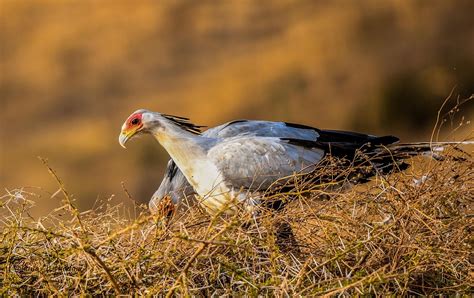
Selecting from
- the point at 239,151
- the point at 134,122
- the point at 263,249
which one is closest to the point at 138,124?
the point at 134,122

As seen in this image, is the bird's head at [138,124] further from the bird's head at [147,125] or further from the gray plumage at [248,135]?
the gray plumage at [248,135]

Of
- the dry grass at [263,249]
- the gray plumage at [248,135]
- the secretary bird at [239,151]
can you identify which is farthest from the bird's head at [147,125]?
the dry grass at [263,249]

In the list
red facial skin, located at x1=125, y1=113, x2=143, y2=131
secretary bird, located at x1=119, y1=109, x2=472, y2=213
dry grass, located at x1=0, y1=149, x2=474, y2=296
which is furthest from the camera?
red facial skin, located at x1=125, y1=113, x2=143, y2=131

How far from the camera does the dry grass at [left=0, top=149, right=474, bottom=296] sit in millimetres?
4078

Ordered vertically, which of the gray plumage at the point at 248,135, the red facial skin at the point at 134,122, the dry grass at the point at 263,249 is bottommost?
the gray plumage at the point at 248,135

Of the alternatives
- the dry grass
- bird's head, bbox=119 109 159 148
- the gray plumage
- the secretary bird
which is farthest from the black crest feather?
the dry grass

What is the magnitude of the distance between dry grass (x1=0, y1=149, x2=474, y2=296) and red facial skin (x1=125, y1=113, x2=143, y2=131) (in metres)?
1.44

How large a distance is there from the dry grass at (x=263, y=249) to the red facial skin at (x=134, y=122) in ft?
4.72

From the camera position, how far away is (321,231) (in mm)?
4445

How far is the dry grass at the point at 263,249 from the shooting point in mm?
4078

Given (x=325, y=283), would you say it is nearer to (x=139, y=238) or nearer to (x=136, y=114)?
(x=139, y=238)

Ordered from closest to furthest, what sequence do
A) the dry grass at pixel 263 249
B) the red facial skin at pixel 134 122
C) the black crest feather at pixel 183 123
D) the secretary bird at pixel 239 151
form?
the dry grass at pixel 263 249, the secretary bird at pixel 239 151, the red facial skin at pixel 134 122, the black crest feather at pixel 183 123

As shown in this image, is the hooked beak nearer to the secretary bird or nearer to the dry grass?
the secretary bird

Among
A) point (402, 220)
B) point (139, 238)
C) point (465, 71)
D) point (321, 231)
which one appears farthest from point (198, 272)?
point (465, 71)
